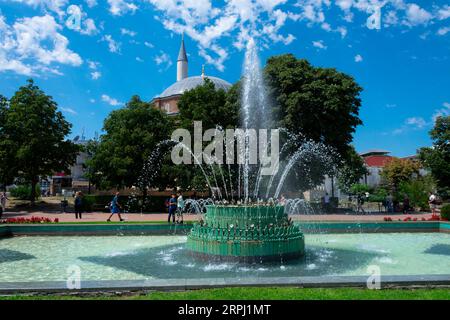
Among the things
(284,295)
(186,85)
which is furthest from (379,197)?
(284,295)

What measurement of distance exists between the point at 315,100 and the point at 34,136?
72.9 feet

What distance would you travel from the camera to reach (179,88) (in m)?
65.7

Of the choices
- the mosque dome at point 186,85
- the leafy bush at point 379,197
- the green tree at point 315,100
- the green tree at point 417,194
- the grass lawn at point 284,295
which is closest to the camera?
the grass lawn at point 284,295

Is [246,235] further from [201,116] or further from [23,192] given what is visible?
[23,192]

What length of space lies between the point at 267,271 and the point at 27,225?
1206cm

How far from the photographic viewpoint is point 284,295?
6.28 metres

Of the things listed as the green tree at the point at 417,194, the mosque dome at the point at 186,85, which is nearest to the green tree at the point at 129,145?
the green tree at the point at 417,194

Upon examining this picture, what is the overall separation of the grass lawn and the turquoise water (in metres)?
2.63

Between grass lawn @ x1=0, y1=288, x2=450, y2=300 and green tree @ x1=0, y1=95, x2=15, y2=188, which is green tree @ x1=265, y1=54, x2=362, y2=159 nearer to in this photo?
green tree @ x1=0, y1=95, x2=15, y2=188

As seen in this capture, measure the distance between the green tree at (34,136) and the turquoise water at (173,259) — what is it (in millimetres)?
17741

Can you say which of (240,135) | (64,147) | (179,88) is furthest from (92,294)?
(179,88)

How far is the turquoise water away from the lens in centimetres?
962

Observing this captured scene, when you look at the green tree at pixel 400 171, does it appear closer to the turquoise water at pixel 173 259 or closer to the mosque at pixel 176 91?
the mosque at pixel 176 91

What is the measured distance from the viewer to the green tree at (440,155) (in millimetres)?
34844
